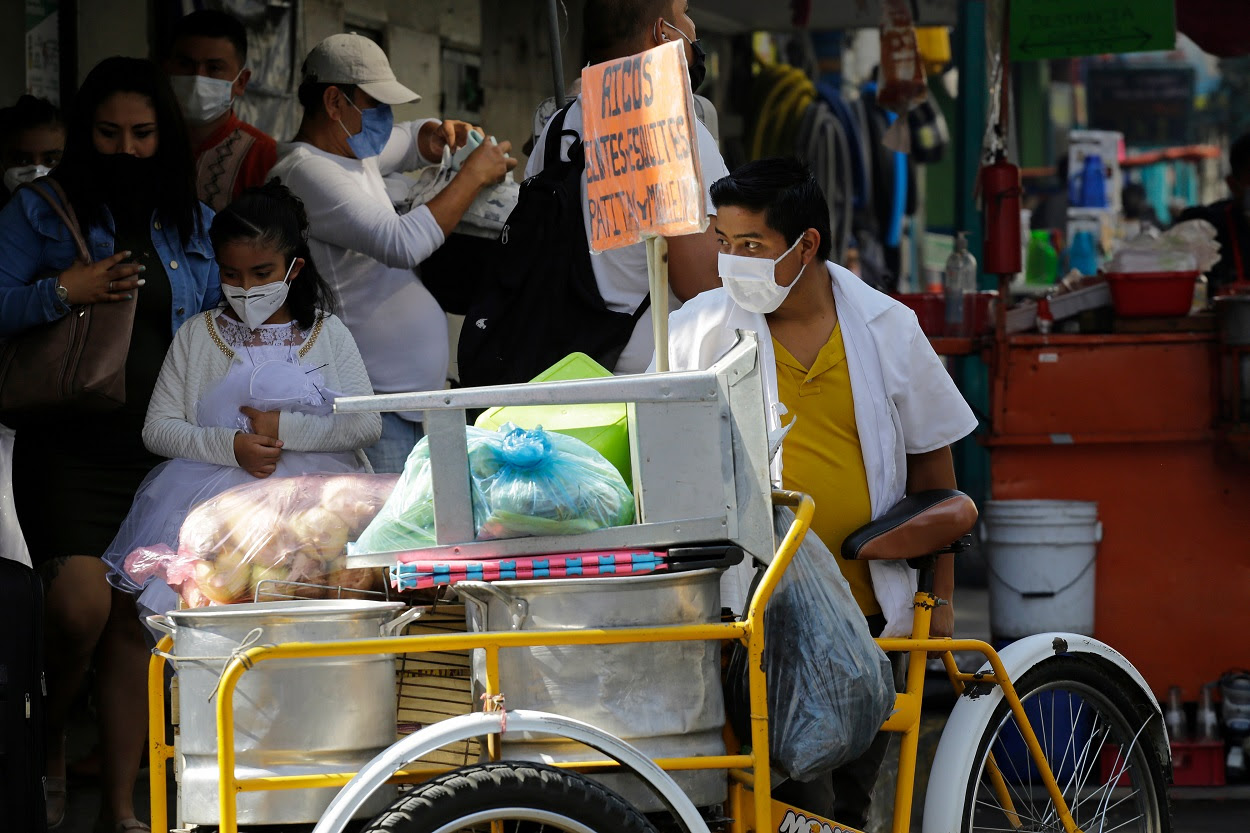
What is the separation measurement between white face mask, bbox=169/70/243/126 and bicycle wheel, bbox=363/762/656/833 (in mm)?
2869

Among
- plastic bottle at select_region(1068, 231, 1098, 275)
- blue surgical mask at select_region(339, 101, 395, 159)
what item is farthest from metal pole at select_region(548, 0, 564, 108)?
plastic bottle at select_region(1068, 231, 1098, 275)

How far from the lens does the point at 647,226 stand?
9.70ft

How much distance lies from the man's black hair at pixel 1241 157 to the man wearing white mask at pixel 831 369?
15.5 ft

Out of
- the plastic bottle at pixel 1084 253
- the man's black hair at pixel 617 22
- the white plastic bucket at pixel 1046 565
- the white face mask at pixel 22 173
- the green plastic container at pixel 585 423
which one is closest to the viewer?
the green plastic container at pixel 585 423

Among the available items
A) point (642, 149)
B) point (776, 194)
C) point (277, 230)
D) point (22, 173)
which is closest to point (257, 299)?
point (277, 230)

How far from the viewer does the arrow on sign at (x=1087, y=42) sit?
6438 mm

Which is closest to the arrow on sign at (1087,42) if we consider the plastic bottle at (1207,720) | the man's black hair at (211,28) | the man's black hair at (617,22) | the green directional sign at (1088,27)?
the green directional sign at (1088,27)

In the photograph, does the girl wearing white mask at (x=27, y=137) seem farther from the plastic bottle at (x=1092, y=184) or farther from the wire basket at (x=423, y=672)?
the plastic bottle at (x=1092, y=184)

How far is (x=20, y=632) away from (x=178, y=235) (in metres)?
1.17

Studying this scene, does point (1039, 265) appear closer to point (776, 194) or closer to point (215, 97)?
point (215, 97)

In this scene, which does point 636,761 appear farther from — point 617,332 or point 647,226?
point 617,332

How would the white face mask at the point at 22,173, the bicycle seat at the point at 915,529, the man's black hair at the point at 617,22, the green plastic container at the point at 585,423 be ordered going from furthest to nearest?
1. the white face mask at the point at 22,173
2. the man's black hair at the point at 617,22
3. the bicycle seat at the point at 915,529
4. the green plastic container at the point at 585,423

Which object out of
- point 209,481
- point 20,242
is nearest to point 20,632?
point 209,481

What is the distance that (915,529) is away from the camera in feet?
10.1
